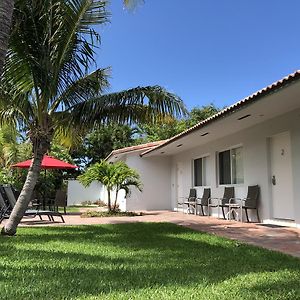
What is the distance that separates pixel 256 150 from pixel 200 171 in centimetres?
542

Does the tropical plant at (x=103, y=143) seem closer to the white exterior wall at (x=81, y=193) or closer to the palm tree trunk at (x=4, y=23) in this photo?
the white exterior wall at (x=81, y=193)

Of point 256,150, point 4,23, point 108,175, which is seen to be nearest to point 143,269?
point 4,23

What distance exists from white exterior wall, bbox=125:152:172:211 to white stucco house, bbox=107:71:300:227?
1.34 metres

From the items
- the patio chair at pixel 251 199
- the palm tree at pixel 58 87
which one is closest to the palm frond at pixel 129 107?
the palm tree at pixel 58 87

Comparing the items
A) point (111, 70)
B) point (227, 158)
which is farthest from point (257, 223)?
point (111, 70)

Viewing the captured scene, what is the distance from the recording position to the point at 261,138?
1221 cm

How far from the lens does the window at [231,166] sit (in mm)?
13930

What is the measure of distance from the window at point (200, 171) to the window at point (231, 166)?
1.64m

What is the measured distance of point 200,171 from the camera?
58.4 feet

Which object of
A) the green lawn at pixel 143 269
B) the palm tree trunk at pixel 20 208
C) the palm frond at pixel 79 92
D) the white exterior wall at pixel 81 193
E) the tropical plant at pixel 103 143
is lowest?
the green lawn at pixel 143 269

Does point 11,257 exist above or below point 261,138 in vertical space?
below

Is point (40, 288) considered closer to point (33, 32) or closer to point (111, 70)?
point (33, 32)

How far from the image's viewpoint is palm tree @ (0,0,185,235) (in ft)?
29.5

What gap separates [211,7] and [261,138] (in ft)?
22.2
